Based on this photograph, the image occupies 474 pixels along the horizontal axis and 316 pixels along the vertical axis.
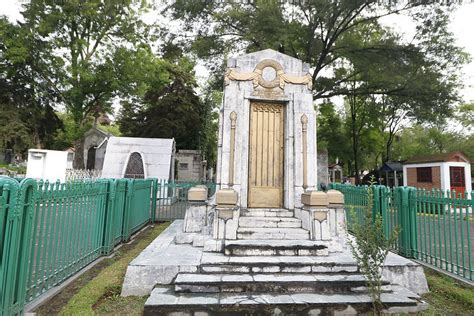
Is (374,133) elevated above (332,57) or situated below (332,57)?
below

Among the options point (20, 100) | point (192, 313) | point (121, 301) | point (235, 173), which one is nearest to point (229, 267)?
point (192, 313)

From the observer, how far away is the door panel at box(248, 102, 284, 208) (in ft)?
20.3

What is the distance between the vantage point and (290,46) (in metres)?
15.6

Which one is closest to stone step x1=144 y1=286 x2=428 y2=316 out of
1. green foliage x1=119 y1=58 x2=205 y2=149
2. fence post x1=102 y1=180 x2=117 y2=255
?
fence post x1=102 y1=180 x2=117 y2=255

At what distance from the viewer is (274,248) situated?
4691mm

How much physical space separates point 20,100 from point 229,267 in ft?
85.1

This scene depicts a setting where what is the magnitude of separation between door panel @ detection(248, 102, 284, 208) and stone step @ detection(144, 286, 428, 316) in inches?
104

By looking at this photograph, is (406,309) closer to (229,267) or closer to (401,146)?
(229,267)

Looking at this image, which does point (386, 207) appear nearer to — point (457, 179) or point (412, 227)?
point (412, 227)

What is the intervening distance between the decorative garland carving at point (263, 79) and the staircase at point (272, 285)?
3.60m

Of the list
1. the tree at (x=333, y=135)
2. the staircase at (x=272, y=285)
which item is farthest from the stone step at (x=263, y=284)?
the tree at (x=333, y=135)

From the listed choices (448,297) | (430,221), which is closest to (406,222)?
(430,221)

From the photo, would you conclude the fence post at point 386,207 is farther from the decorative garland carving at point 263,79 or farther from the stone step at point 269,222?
the decorative garland carving at point 263,79

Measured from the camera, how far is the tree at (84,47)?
19219 millimetres
